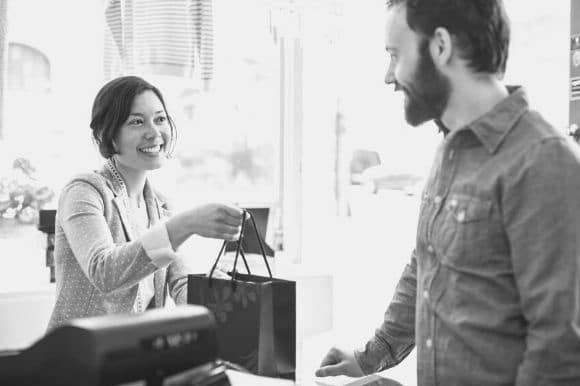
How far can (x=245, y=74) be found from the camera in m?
3.32

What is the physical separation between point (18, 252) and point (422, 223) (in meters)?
2.16

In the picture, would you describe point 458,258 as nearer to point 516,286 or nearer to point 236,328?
point 516,286

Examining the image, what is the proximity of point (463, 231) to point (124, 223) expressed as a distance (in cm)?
110

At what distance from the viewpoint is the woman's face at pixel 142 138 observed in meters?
1.91

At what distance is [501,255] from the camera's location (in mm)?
1080

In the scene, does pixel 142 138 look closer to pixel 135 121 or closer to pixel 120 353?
pixel 135 121

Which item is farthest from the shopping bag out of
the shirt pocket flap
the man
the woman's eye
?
the woman's eye

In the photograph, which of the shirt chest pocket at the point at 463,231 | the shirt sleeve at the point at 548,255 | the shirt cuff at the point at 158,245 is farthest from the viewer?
the shirt cuff at the point at 158,245

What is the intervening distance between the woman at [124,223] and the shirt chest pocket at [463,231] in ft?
1.78

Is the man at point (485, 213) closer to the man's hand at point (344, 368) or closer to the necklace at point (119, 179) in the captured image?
the man's hand at point (344, 368)

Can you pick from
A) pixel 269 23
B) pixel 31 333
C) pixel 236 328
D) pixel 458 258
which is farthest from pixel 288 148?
pixel 458 258

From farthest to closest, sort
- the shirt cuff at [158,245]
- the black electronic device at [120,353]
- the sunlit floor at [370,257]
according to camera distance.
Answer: the sunlit floor at [370,257]
the shirt cuff at [158,245]
the black electronic device at [120,353]

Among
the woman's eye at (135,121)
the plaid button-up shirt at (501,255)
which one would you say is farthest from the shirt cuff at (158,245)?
the plaid button-up shirt at (501,255)

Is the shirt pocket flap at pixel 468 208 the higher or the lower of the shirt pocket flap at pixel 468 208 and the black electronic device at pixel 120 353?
the higher
